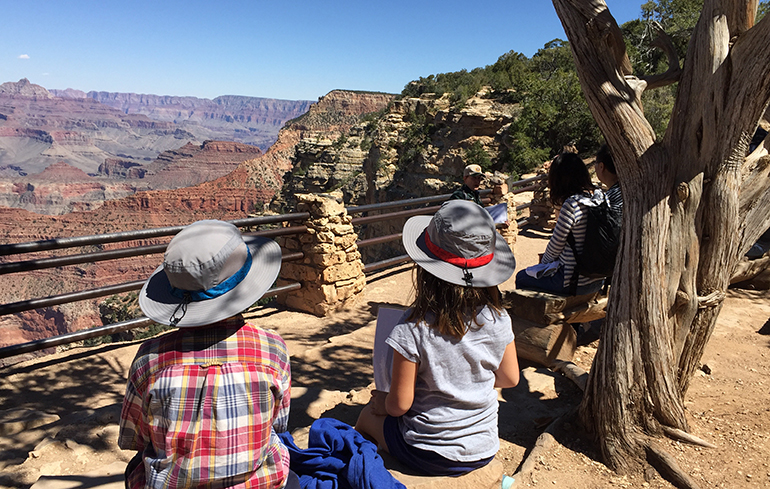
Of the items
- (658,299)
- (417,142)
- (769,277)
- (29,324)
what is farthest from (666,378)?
(29,324)

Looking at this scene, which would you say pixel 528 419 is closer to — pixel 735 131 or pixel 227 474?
pixel 735 131

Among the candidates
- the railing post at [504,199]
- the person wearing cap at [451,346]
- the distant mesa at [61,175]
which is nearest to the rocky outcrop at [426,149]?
the railing post at [504,199]

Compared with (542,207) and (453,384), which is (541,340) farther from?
(542,207)

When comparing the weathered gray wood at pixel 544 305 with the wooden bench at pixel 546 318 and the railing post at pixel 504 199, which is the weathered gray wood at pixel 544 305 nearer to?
the wooden bench at pixel 546 318

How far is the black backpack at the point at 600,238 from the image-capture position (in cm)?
340

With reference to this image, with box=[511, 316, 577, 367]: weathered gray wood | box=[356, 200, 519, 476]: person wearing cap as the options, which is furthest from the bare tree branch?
box=[356, 200, 519, 476]: person wearing cap

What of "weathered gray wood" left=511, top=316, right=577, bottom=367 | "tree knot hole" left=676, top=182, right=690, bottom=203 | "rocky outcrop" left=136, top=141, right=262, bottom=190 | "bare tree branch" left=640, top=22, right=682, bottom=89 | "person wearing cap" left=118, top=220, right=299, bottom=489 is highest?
"bare tree branch" left=640, top=22, right=682, bottom=89

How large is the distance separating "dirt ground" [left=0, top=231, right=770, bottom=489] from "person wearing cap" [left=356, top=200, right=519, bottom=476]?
2.97 ft

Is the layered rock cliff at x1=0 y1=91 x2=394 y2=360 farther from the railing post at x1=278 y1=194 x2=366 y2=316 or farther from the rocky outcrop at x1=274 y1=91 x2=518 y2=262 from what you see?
the railing post at x1=278 y1=194 x2=366 y2=316

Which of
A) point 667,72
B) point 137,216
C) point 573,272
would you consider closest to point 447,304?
point 573,272

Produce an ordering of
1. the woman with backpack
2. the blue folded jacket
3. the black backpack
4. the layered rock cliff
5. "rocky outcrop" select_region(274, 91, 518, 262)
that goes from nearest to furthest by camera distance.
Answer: the blue folded jacket
the black backpack
the woman with backpack
"rocky outcrop" select_region(274, 91, 518, 262)
the layered rock cliff

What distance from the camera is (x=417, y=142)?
23734 mm

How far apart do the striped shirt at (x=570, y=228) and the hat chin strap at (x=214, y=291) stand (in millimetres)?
2611

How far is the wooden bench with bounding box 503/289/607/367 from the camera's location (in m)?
3.57
